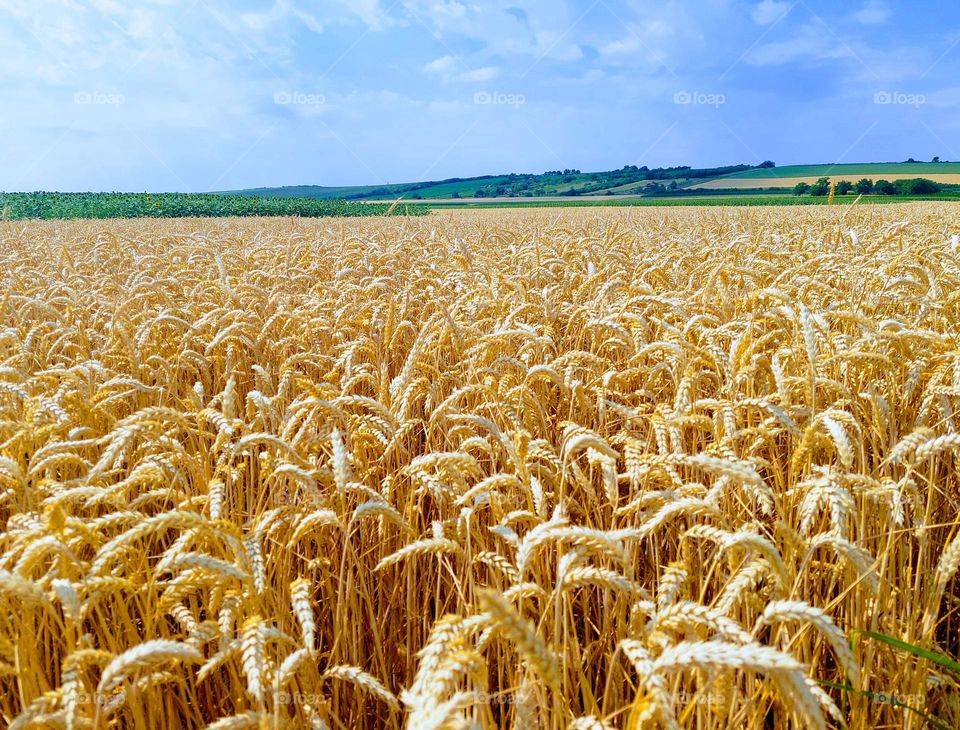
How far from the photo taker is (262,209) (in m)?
36.5

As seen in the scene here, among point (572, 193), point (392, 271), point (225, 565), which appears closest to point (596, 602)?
point (225, 565)

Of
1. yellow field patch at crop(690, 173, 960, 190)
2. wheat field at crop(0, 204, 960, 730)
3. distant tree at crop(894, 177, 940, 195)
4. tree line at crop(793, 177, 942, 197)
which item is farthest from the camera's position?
yellow field patch at crop(690, 173, 960, 190)

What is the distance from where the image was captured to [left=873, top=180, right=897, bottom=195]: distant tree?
5316 centimetres

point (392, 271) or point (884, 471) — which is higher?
point (392, 271)

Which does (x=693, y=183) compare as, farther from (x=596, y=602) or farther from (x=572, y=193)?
(x=596, y=602)

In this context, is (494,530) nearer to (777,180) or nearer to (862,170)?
(777,180)

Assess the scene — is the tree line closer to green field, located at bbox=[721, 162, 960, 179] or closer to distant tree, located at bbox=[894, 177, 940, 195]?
distant tree, located at bbox=[894, 177, 940, 195]

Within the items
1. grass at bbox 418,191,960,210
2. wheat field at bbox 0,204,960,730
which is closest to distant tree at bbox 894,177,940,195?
grass at bbox 418,191,960,210

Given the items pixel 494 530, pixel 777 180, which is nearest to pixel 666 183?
pixel 777 180

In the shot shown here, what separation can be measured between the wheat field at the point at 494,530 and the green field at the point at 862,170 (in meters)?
74.7

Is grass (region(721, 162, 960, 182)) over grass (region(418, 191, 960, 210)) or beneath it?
over

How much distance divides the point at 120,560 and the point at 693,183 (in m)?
76.7

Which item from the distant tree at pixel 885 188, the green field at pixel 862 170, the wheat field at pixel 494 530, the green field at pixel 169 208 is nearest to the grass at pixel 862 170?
the green field at pixel 862 170

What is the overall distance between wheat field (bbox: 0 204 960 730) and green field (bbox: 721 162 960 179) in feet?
245
